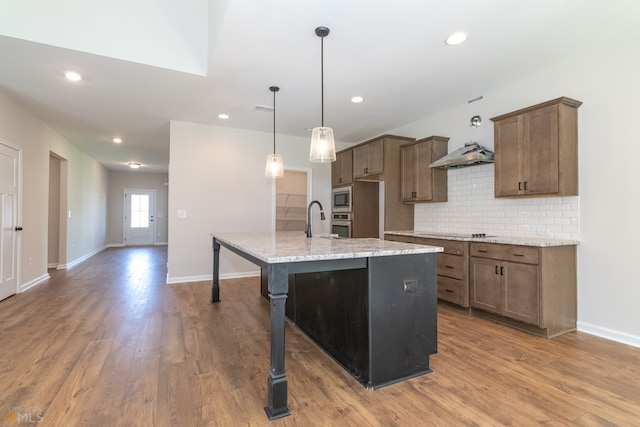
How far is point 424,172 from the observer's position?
14.7ft

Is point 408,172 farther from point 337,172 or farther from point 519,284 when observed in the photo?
point 519,284

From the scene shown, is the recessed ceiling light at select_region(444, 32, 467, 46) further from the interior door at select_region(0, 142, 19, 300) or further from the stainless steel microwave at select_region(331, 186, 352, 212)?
the interior door at select_region(0, 142, 19, 300)

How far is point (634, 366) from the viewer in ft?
7.47

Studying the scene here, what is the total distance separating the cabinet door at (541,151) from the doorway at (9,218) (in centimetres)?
594

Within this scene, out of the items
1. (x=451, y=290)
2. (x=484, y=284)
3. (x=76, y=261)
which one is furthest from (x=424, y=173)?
(x=76, y=261)

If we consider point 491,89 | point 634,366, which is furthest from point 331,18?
point 634,366

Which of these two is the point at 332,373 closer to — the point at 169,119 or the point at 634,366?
the point at 634,366

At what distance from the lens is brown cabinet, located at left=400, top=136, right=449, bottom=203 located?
438 cm

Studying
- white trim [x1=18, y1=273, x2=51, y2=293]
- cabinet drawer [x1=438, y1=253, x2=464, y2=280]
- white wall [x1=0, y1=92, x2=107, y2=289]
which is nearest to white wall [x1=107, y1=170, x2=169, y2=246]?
white wall [x1=0, y1=92, x2=107, y2=289]

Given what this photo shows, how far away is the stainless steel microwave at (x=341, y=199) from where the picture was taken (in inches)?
220

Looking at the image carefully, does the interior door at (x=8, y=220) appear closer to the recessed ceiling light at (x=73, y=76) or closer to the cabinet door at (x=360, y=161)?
the recessed ceiling light at (x=73, y=76)

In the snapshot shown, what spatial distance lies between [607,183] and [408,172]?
7.56ft

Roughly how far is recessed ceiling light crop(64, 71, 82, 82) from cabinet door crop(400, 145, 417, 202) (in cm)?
413

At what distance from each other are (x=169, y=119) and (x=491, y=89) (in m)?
4.47
